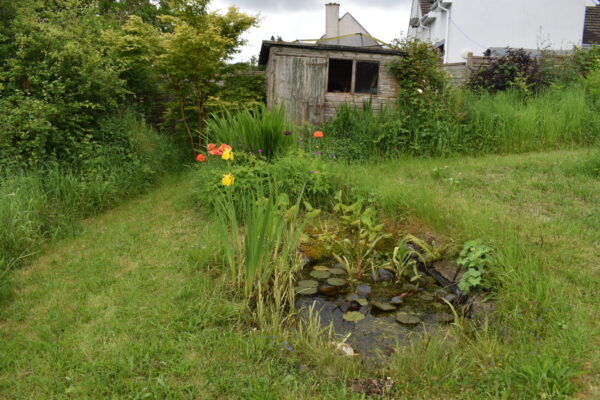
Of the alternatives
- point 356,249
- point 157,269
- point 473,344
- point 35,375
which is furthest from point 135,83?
point 473,344

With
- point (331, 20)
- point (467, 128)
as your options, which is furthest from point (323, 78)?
point (331, 20)

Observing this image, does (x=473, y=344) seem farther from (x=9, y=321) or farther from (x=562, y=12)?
(x=562, y=12)

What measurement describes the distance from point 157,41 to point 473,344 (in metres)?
7.53

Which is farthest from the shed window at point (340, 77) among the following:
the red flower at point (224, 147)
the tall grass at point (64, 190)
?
the red flower at point (224, 147)

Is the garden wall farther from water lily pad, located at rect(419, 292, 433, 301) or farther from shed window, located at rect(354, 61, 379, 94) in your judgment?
water lily pad, located at rect(419, 292, 433, 301)

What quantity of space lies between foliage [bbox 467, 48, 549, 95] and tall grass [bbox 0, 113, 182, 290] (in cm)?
689

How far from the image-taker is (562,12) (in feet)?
54.0

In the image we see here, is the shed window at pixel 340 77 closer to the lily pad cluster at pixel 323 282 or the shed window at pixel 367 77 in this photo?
the shed window at pixel 367 77

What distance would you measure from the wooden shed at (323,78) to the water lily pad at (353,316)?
5.95 metres

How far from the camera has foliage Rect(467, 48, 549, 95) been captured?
9.15 meters

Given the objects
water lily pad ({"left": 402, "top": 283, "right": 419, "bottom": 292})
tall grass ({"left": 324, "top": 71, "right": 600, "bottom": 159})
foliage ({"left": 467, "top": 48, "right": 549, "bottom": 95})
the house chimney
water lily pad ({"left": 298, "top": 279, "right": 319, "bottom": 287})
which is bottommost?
water lily pad ({"left": 298, "top": 279, "right": 319, "bottom": 287})

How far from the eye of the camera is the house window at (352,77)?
8828mm

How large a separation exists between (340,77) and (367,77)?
1.82ft

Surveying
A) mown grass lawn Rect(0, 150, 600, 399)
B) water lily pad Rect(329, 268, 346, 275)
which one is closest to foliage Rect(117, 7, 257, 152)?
mown grass lawn Rect(0, 150, 600, 399)
